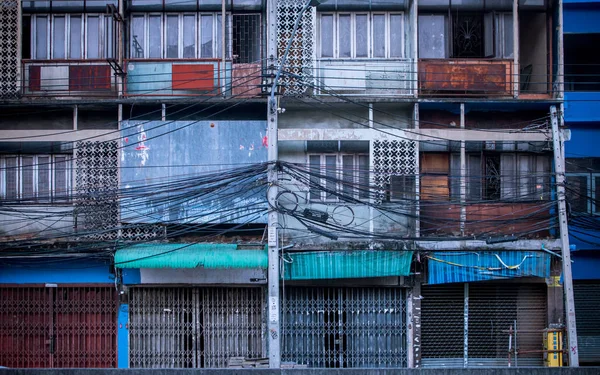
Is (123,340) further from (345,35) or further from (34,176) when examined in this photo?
(345,35)

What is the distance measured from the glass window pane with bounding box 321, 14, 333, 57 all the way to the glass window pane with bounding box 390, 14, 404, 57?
4.75 ft

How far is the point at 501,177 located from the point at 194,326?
7.95 metres

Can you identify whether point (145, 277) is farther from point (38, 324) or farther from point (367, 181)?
point (367, 181)

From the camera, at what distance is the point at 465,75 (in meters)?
15.4

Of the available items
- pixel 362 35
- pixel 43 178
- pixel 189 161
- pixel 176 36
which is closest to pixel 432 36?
pixel 362 35

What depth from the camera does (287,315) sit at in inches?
595

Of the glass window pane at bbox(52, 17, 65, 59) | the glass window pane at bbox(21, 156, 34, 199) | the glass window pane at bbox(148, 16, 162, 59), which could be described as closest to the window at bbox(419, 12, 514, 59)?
the glass window pane at bbox(148, 16, 162, 59)

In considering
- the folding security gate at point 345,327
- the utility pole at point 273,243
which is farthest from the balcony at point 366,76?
the folding security gate at point 345,327

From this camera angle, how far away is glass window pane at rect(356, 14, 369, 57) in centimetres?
1575

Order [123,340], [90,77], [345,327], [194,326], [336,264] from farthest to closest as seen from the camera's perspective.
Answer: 1. [90,77]
2. [345,327]
3. [194,326]
4. [123,340]
5. [336,264]

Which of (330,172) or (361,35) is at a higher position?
(361,35)

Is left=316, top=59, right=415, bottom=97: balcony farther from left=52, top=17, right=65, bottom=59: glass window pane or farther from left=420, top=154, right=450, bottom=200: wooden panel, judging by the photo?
left=52, top=17, right=65, bottom=59: glass window pane

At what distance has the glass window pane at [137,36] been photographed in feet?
51.9

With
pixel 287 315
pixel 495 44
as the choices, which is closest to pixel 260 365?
pixel 287 315
